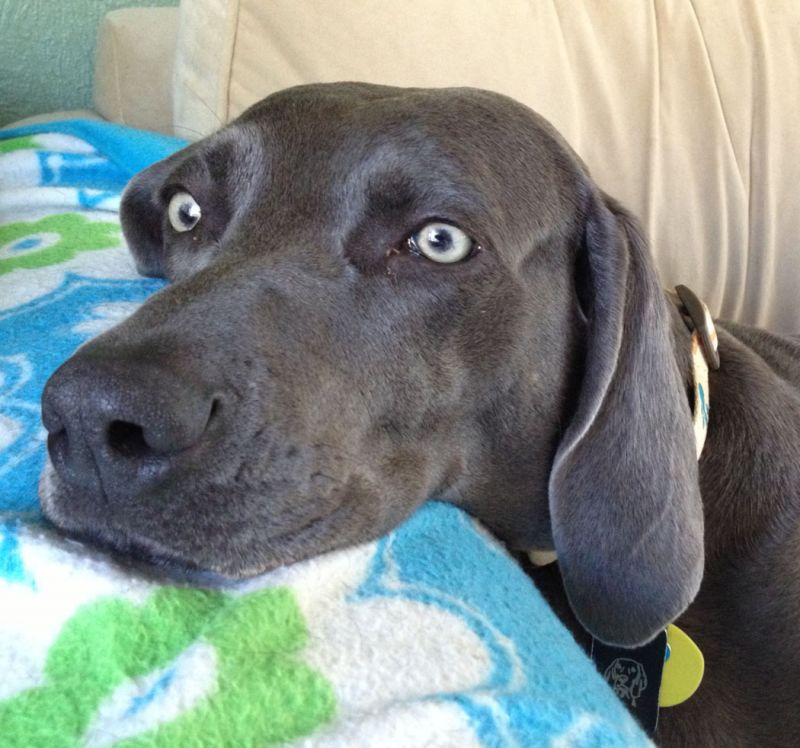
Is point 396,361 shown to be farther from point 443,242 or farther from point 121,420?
point 121,420

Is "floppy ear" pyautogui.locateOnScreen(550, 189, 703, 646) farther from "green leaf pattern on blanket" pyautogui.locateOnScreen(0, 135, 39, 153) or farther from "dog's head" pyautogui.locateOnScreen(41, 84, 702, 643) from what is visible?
"green leaf pattern on blanket" pyautogui.locateOnScreen(0, 135, 39, 153)

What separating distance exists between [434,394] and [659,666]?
52 cm

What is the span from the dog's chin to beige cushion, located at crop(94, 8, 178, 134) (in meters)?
2.14

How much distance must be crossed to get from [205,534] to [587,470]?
1.81ft

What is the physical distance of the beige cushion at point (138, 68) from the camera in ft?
9.02

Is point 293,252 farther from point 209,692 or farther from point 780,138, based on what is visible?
point 780,138

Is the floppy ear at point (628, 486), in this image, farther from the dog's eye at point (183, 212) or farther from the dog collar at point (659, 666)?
the dog's eye at point (183, 212)

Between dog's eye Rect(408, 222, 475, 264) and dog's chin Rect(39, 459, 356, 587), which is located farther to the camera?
dog's eye Rect(408, 222, 475, 264)

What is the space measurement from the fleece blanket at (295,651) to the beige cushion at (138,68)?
6.50 ft

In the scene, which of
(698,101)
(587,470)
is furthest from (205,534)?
(698,101)

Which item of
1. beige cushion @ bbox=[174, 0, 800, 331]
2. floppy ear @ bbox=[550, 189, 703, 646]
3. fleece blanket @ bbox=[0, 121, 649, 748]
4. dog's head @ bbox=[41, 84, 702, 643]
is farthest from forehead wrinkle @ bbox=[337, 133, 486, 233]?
beige cushion @ bbox=[174, 0, 800, 331]

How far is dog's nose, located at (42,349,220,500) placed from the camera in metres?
0.79

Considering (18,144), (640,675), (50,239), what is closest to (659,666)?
(640,675)

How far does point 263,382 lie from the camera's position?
36.0 inches
